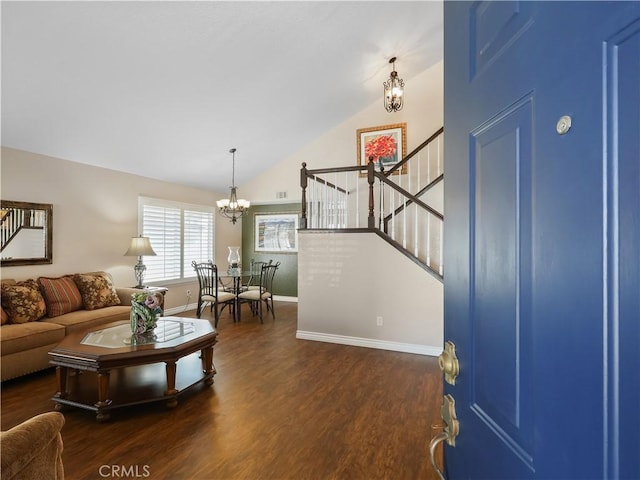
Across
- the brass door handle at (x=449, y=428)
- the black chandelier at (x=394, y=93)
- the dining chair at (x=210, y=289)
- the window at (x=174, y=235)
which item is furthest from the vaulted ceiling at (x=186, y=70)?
the brass door handle at (x=449, y=428)

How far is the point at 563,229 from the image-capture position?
458 mm

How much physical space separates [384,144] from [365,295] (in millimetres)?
3000

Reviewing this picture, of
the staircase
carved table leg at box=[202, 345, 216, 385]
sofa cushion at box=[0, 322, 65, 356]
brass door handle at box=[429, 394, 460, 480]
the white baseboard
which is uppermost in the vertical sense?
the staircase

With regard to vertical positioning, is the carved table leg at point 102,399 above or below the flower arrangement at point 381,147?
below

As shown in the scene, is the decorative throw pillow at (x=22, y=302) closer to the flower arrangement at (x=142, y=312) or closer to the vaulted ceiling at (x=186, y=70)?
Result: the flower arrangement at (x=142, y=312)

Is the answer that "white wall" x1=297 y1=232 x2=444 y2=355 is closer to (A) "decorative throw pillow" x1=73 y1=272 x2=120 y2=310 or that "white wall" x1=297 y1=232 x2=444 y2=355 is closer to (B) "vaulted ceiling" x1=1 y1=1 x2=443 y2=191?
(B) "vaulted ceiling" x1=1 y1=1 x2=443 y2=191

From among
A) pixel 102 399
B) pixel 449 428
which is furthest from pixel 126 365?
pixel 449 428

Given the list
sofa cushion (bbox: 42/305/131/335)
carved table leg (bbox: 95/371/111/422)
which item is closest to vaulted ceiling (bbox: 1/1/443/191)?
sofa cushion (bbox: 42/305/131/335)

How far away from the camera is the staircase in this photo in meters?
4.43

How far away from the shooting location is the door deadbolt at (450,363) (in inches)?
31.1

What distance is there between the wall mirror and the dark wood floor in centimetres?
152

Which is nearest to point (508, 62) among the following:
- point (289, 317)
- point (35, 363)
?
point (35, 363)

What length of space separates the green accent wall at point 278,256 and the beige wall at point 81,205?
236cm

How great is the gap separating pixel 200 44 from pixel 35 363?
3.67 metres
